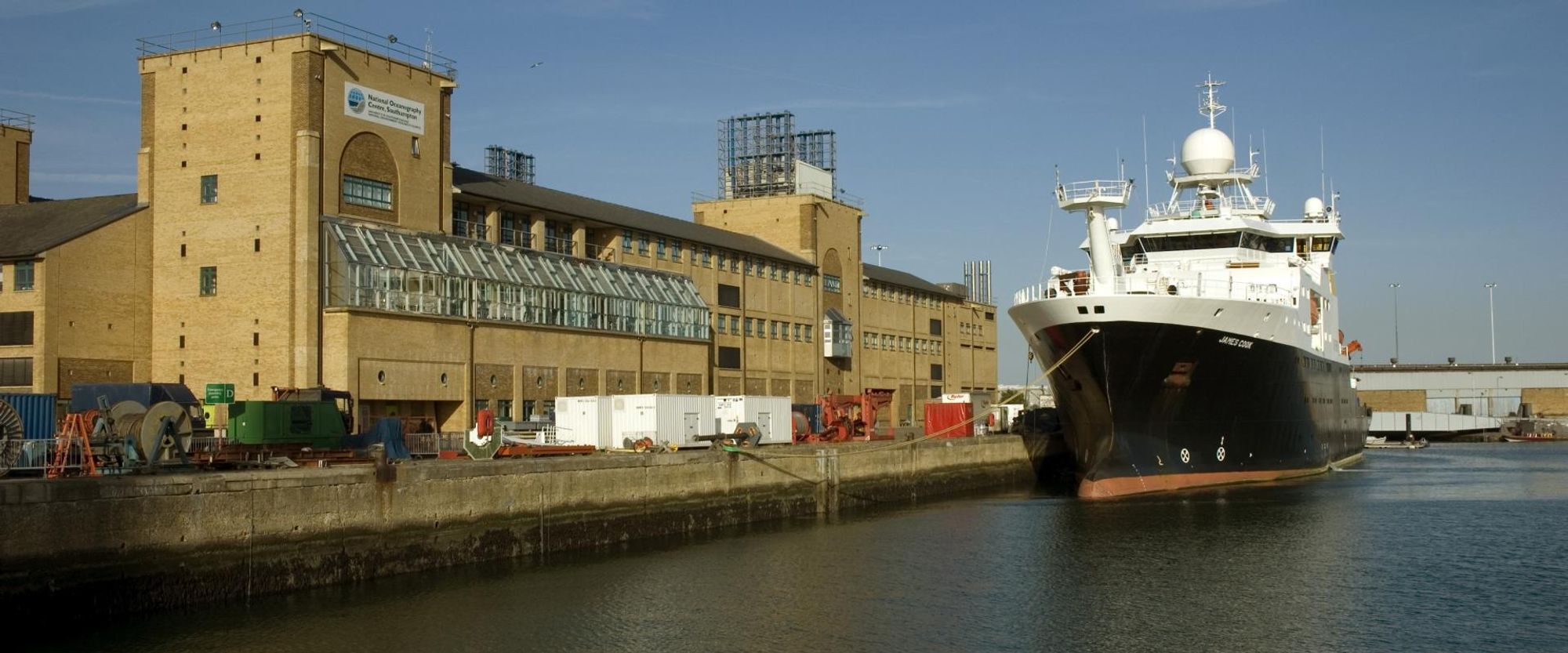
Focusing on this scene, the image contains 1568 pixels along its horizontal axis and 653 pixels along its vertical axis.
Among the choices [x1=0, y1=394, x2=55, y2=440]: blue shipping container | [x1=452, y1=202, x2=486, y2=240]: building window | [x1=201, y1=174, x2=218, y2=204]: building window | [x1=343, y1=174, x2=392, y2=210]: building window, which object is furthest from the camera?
[x1=452, y1=202, x2=486, y2=240]: building window

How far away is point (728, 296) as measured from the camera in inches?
3219

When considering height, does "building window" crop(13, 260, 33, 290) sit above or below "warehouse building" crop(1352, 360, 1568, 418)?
above

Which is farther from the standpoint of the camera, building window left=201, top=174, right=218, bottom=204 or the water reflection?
building window left=201, top=174, right=218, bottom=204

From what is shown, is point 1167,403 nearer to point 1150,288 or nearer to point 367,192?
point 1150,288

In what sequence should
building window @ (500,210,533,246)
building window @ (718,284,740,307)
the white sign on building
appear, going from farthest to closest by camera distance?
building window @ (718,284,740,307) → building window @ (500,210,533,246) → the white sign on building

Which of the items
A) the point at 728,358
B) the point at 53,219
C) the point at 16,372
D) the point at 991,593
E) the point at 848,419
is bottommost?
the point at 991,593

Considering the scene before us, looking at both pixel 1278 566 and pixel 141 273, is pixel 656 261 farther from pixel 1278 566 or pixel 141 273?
pixel 1278 566

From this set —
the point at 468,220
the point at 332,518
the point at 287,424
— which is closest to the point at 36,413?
the point at 287,424

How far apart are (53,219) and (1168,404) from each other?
151 feet

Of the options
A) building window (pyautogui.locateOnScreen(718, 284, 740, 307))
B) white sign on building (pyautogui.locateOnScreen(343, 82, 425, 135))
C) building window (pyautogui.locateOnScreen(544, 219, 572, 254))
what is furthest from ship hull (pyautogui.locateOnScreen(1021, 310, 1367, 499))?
building window (pyautogui.locateOnScreen(718, 284, 740, 307))

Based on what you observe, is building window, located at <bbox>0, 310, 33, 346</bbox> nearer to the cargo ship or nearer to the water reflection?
→ the water reflection

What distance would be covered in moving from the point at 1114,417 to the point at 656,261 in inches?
1293

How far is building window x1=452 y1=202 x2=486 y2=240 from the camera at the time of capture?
6375cm

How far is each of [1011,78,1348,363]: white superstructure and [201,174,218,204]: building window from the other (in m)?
32.7
